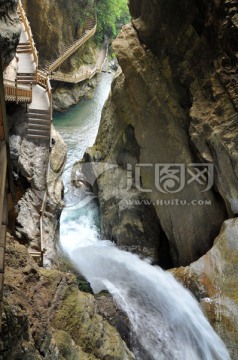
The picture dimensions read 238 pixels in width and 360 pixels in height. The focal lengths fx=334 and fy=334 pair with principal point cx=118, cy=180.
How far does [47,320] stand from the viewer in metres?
5.18

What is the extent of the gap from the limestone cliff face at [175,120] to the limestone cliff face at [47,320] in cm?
444

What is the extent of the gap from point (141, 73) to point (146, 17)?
5.86ft

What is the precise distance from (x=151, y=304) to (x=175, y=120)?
536 centimetres

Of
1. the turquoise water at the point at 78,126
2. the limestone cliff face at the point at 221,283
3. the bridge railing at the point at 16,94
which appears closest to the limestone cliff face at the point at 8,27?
the bridge railing at the point at 16,94

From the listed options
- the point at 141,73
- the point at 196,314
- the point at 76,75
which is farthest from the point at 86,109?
the point at 196,314

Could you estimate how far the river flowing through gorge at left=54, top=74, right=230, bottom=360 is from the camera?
7582 millimetres

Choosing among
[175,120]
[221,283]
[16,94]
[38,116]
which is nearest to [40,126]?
[38,116]

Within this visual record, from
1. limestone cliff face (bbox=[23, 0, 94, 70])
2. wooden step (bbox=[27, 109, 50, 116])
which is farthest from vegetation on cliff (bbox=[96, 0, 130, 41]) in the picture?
wooden step (bbox=[27, 109, 50, 116])

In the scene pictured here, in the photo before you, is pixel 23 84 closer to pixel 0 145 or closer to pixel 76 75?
pixel 0 145

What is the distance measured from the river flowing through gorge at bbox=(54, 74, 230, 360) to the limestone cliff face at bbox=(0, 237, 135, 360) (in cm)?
122

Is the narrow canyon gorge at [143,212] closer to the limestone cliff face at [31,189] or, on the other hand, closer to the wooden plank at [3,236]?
the limestone cliff face at [31,189]

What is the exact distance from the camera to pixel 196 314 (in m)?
7.99

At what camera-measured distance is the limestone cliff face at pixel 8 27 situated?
6.59 m

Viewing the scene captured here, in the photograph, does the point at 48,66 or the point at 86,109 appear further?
the point at 86,109
